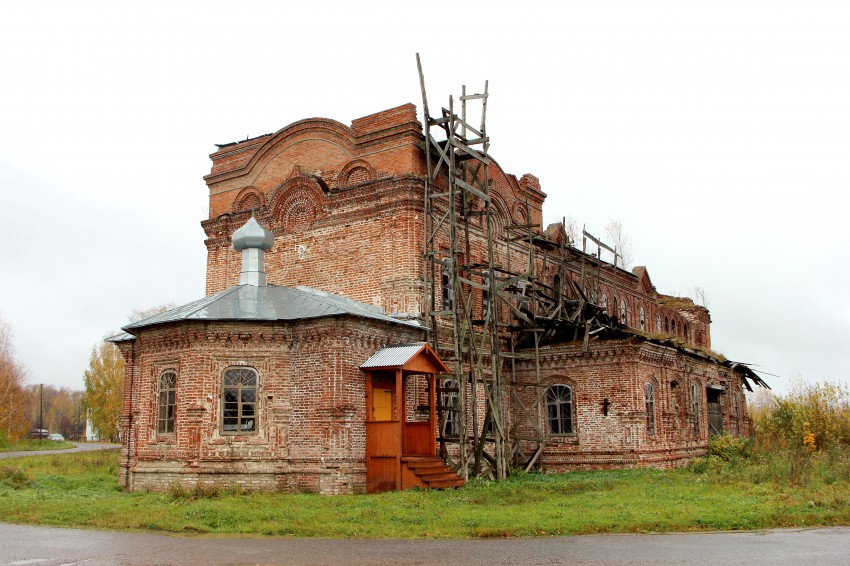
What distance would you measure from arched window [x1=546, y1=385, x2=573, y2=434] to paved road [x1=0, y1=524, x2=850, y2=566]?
34.7ft

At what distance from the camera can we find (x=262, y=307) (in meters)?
16.8

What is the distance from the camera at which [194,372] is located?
15.9 metres

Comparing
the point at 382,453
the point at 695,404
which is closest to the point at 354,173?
→ the point at 382,453

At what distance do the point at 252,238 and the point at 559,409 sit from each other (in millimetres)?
9208

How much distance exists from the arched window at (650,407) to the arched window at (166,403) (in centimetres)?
1185

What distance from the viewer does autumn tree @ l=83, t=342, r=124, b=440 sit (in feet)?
168

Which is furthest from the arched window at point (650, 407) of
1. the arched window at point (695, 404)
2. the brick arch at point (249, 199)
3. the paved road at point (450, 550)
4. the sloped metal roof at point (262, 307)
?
the brick arch at point (249, 199)

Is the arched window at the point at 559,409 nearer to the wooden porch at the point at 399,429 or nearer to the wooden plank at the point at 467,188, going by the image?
the wooden porch at the point at 399,429

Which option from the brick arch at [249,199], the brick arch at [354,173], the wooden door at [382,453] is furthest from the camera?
the brick arch at [249,199]

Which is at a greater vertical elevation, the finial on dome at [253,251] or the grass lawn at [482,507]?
the finial on dome at [253,251]

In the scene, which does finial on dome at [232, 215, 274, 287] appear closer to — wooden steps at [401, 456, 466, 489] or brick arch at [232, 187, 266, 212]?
brick arch at [232, 187, 266, 212]

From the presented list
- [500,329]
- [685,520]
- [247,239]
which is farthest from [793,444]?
[247,239]

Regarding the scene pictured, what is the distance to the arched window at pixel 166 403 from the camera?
53.8ft

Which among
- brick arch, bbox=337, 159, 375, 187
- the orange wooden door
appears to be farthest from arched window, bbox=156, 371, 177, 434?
brick arch, bbox=337, 159, 375, 187
